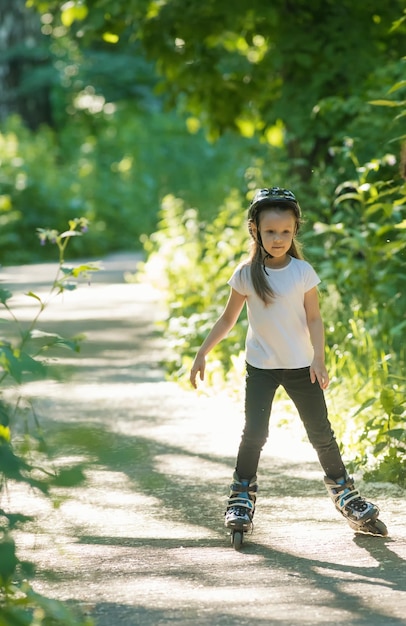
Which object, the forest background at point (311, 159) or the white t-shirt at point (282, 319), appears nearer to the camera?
the white t-shirt at point (282, 319)

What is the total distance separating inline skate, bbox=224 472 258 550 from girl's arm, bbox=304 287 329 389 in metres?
0.52

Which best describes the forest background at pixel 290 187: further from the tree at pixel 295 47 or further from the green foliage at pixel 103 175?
the green foliage at pixel 103 175

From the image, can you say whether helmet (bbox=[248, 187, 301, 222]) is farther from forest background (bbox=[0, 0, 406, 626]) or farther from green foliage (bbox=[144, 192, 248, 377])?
green foliage (bbox=[144, 192, 248, 377])

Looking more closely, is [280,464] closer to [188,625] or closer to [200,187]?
[188,625]

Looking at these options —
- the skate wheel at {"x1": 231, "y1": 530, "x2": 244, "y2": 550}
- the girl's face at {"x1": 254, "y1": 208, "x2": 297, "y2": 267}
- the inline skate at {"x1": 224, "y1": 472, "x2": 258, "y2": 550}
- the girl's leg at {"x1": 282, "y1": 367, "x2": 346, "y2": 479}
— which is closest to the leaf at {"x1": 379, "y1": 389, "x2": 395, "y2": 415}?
the girl's leg at {"x1": 282, "y1": 367, "x2": 346, "y2": 479}

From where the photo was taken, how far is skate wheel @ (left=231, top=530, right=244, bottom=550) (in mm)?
4781

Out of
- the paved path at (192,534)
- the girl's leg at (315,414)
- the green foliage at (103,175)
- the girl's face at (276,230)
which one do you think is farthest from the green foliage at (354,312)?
the green foliage at (103,175)

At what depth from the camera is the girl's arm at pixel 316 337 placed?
16.2 ft

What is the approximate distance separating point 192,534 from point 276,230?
4.14 ft

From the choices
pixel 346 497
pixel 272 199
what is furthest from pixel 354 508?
pixel 272 199

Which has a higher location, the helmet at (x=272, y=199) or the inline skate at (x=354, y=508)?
the helmet at (x=272, y=199)

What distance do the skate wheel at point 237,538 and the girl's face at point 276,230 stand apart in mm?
1106

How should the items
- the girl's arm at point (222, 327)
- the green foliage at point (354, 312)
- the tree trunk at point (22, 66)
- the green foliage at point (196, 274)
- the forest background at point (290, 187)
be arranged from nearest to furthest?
the girl's arm at point (222, 327) < the forest background at point (290, 187) < the green foliage at point (354, 312) < the green foliage at point (196, 274) < the tree trunk at point (22, 66)

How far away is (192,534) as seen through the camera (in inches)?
197
